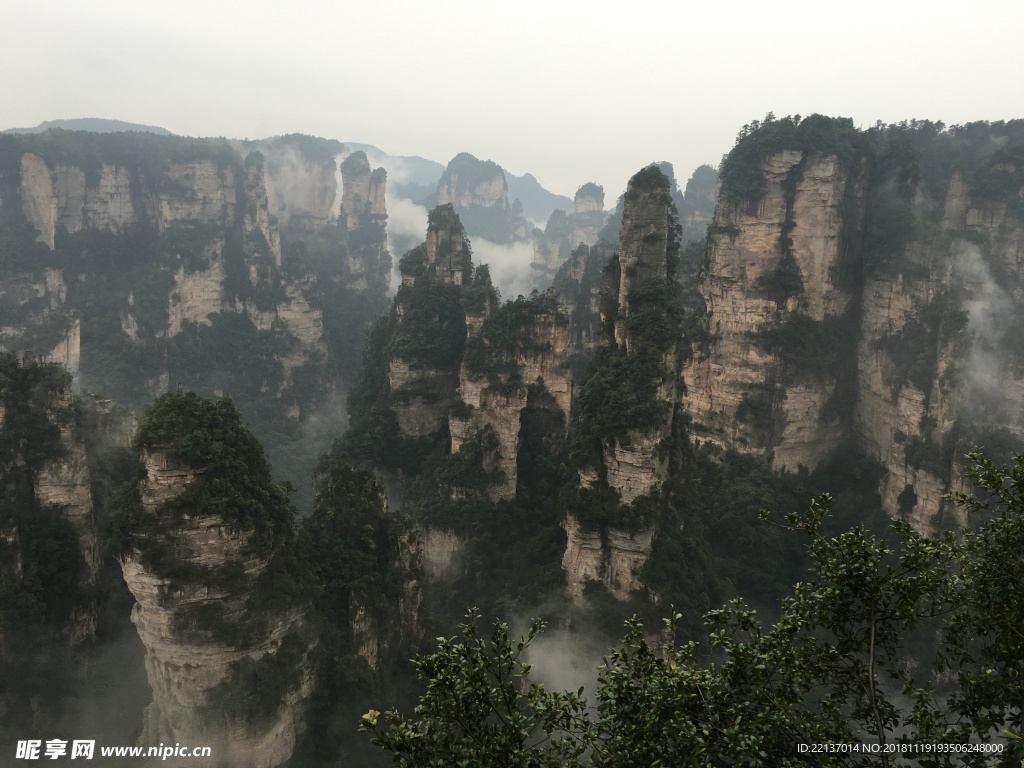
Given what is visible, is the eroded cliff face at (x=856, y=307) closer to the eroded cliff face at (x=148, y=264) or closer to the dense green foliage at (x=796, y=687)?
the dense green foliage at (x=796, y=687)

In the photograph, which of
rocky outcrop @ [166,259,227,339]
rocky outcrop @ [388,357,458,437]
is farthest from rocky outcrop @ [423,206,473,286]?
rocky outcrop @ [166,259,227,339]

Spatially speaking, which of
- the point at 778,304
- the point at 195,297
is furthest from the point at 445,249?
the point at 195,297

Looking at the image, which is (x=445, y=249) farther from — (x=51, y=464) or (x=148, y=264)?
(x=148, y=264)

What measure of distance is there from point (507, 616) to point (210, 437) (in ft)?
54.8

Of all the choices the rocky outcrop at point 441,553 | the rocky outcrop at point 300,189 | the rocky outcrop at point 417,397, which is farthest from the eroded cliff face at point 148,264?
the rocky outcrop at point 441,553

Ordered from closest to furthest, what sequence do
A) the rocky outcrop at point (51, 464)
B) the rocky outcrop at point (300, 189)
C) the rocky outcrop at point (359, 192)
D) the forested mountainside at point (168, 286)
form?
the rocky outcrop at point (51, 464) → the forested mountainside at point (168, 286) → the rocky outcrop at point (300, 189) → the rocky outcrop at point (359, 192)

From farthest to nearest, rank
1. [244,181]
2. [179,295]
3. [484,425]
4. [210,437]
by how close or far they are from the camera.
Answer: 1. [244,181]
2. [179,295]
3. [484,425]
4. [210,437]

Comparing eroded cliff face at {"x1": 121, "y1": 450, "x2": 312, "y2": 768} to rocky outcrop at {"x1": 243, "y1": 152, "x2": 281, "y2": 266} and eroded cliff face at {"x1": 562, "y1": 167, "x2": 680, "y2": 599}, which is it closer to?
eroded cliff face at {"x1": 562, "y1": 167, "x2": 680, "y2": 599}

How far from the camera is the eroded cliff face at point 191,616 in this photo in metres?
19.9

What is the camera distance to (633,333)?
99.7 feet

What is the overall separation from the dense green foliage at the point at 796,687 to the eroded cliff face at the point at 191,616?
534 inches

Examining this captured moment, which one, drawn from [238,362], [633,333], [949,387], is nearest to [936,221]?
[949,387]

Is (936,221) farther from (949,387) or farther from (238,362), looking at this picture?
(238,362)

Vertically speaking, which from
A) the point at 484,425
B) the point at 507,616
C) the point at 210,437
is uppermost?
the point at 210,437
